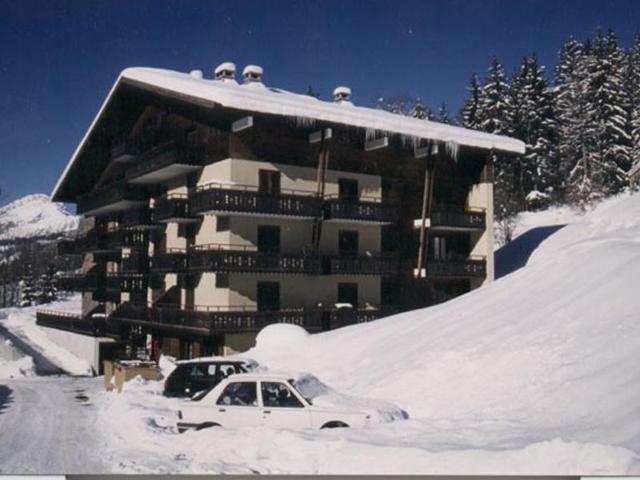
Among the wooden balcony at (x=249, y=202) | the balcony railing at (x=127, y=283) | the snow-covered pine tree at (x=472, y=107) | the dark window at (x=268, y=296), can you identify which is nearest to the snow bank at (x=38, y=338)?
the balcony railing at (x=127, y=283)

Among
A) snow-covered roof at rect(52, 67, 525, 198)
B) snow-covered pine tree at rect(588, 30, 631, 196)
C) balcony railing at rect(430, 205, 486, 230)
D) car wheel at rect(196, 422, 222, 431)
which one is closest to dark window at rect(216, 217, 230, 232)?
snow-covered roof at rect(52, 67, 525, 198)

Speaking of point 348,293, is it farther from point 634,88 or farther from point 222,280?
point 634,88

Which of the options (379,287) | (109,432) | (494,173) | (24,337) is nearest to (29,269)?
(24,337)

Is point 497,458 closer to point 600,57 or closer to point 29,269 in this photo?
point 600,57

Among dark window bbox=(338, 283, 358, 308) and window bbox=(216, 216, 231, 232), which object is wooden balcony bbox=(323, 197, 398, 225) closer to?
dark window bbox=(338, 283, 358, 308)

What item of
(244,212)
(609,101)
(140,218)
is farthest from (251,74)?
(609,101)

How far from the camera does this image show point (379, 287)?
2153 cm

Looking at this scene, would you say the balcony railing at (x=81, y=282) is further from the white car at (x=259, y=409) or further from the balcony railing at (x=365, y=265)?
the white car at (x=259, y=409)

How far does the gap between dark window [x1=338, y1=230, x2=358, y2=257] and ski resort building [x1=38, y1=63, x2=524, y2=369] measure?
0.06m

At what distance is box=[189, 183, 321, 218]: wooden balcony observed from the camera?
57.1 feet

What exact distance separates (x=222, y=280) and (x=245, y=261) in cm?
93

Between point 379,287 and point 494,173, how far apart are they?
675 centimetres

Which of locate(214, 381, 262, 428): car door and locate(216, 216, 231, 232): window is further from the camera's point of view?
locate(216, 216, 231, 232): window

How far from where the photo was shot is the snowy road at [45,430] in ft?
29.3
